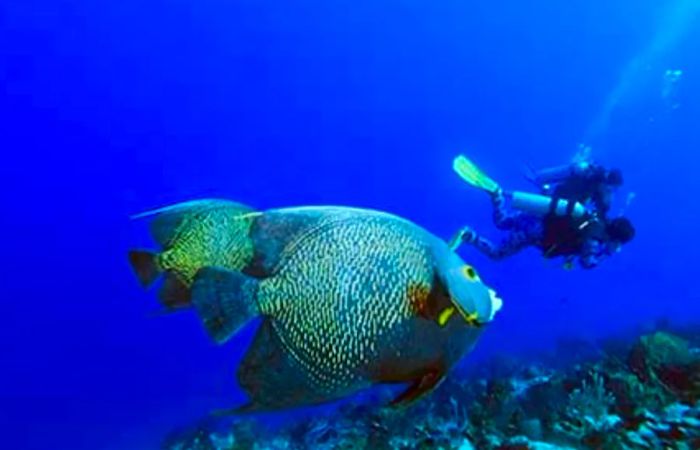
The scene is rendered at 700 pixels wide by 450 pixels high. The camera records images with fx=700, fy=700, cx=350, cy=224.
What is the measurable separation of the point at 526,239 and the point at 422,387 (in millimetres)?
7146

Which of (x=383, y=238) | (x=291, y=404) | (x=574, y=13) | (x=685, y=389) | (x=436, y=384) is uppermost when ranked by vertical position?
(x=574, y=13)

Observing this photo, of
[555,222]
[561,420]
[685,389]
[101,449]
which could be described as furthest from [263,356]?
[101,449]

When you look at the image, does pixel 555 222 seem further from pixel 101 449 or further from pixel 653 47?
pixel 653 47

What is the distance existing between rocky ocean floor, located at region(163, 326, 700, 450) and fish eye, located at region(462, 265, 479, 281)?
2477 mm

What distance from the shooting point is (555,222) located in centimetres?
748

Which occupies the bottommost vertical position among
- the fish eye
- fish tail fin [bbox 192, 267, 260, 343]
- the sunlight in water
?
the fish eye

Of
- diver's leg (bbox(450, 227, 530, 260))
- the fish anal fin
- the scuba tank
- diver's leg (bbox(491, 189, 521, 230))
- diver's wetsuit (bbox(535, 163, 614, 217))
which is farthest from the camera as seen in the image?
diver's leg (bbox(491, 189, 521, 230))

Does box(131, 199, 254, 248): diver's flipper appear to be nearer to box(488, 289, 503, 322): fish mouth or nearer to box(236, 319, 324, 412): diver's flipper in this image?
box(236, 319, 324, 412): diver's flipper

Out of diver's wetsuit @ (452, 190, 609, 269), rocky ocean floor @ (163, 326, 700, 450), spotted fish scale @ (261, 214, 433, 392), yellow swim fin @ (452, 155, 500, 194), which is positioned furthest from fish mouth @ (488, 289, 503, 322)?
yellow swim fin @ (452, 155, 500, 194)

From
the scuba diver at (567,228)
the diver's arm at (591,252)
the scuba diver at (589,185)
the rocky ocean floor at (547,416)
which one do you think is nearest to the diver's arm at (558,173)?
the scuba diver at (589,185)

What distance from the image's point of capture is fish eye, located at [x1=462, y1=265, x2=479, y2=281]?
113 cm

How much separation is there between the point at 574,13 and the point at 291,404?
66.9m

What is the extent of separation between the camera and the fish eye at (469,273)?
1.13 metres

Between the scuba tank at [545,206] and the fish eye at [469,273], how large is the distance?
21.3 feet
